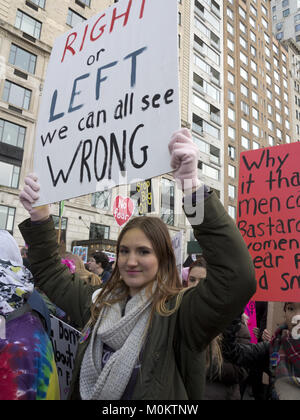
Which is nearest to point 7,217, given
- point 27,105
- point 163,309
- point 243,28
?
point 27,105

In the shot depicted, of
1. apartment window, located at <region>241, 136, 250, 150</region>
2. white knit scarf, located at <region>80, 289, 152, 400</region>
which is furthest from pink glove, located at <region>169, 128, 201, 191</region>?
apartment window, located at <region>241, 136, 250, 150</region>

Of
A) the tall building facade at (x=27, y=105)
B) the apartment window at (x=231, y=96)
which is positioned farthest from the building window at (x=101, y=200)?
the apartment window at (x=231, y=96)

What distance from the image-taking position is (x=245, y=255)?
3.60 ft

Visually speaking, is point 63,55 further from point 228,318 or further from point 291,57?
point 291,57

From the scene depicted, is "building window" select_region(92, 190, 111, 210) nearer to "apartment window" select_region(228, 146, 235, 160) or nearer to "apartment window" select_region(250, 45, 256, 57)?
"apartment window" select_region(228, 146, 235, 160)

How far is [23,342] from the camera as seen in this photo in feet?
3.65

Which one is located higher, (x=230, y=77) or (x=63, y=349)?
(x=230, y=77)

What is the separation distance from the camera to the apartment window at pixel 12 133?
16.0m

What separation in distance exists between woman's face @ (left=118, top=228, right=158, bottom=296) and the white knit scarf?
0.18 ft

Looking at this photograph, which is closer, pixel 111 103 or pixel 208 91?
pixel 111 103

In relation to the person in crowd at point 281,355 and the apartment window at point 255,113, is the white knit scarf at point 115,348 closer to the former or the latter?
the person in crowd at point 281,355

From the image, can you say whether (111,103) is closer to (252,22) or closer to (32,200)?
(32,200)

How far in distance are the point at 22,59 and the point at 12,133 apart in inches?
165

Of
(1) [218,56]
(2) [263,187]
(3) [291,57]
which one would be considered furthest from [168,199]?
(3) [291,57]
